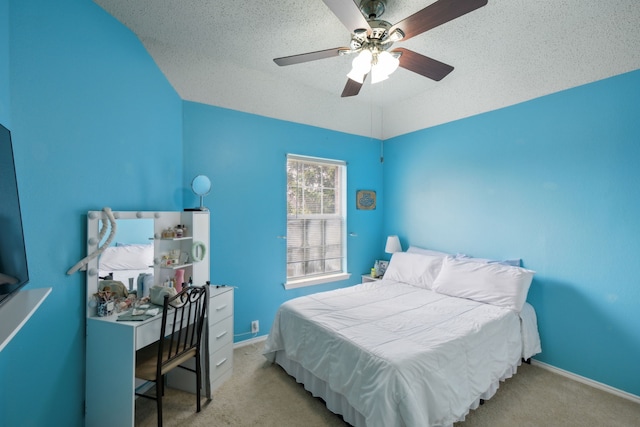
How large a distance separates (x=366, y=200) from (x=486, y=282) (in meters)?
1.87

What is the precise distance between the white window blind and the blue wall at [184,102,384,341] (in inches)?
6.6

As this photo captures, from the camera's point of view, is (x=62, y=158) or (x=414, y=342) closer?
(x=62, y=158)

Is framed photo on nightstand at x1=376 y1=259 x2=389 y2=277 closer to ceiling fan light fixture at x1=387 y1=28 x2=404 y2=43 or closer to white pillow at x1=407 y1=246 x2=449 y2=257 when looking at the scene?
white pillow at x1=407 y1=246 x2=449 y2=257

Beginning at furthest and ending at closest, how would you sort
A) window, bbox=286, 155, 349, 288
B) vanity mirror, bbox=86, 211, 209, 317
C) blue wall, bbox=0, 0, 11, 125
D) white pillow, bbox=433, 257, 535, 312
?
1. window, bbox=286, 155, 349, 288
2. white pillow, bbox=433, 257, 535, 312
3. vanity mirror, bbox=86, 211, 209, 317
4. blue wall, bbox=0, 0, 11, 125

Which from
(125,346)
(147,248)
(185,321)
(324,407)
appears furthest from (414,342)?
(147,248)

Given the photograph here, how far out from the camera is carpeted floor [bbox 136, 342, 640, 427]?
189 centimetres

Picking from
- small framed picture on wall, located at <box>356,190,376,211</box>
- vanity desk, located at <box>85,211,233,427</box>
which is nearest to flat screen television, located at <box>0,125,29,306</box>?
vanity desk, located at <box>85,211,233,427</box>

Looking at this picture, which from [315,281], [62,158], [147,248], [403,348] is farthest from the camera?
[315,281]

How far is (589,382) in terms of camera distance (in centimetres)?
234

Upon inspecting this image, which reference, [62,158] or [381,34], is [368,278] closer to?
[381,34]

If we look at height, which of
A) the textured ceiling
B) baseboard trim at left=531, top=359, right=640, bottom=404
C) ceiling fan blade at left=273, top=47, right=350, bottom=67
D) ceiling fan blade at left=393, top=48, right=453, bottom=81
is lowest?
baseboard trim at left=531, top=359, right=640, bottom=404

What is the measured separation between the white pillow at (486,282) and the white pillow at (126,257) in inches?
108

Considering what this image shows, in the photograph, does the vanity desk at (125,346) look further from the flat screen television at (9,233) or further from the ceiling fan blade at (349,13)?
the ceiling fan blade at (349,13)

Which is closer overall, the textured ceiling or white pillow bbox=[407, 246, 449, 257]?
the textured ceiling
